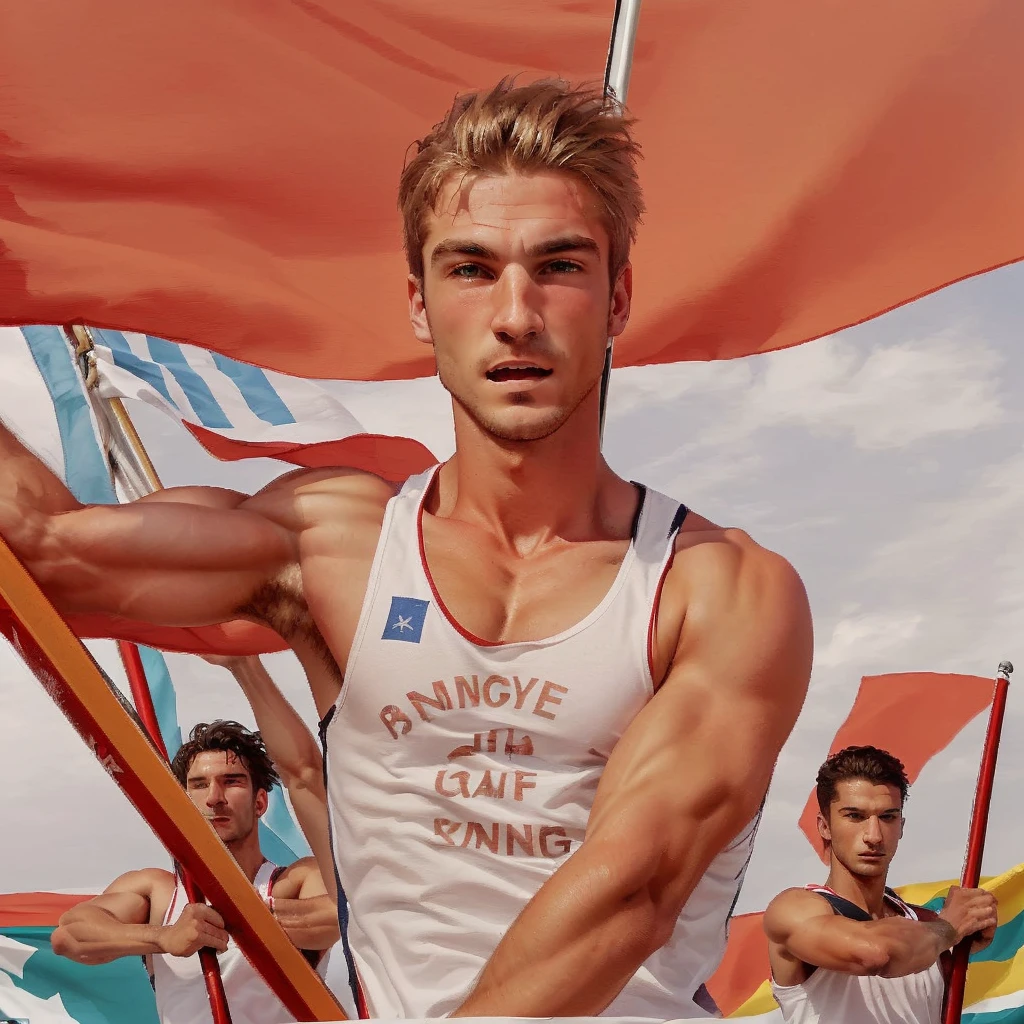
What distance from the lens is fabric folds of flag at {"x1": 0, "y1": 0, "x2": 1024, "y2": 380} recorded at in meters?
4.61

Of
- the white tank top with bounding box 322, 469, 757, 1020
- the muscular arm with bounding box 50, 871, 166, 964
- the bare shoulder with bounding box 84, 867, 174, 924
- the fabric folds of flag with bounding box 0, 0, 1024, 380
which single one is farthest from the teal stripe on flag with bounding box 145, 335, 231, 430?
the white tank top with bounding box 322, 469, 757, 1020

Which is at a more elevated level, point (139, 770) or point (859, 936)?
point (859, 936)

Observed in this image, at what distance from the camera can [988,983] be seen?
848 centimetres

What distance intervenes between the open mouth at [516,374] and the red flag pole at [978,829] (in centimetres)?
392

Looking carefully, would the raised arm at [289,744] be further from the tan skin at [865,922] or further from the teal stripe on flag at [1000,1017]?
the teal stripe on flag at [1000,1017]

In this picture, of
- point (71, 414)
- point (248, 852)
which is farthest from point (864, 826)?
point (71, 414)

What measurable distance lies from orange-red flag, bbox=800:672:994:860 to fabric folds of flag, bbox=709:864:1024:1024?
2.69 feet

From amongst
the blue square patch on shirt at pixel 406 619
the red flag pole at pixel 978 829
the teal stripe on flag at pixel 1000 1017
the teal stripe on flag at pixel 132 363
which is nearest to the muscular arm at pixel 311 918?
the teal stripe on flag at pixel 132 363

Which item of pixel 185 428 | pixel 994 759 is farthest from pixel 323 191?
pixel 994 759

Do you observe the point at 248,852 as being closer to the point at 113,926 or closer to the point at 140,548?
the point at 113,926

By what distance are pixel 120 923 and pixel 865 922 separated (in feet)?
10.5

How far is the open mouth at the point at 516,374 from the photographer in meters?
3.18

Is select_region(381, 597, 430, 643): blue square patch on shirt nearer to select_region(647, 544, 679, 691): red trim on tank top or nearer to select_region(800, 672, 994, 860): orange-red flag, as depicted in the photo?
select_region(647, 544, 679, 691): red trim on tank top

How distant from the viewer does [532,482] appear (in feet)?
11.2
